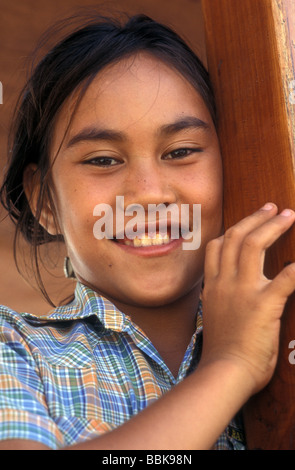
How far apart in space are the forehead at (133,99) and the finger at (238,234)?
1.10 ft

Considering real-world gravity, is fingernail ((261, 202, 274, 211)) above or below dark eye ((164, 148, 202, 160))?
below

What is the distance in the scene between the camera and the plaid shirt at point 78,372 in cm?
110

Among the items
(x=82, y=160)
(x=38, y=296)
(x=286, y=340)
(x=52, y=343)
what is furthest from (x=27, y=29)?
(x=286, y=340)

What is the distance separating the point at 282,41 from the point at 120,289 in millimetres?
607

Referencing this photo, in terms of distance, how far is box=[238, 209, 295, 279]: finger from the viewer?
1.14 meters

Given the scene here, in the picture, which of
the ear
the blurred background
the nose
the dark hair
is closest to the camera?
the nose

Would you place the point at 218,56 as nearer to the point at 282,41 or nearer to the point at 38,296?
the point at 282,41

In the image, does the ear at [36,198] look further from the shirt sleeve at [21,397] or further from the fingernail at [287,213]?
the fingernail at [287,213]

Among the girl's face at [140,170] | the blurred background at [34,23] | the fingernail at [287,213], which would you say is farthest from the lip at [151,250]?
the blurred background at [34,23]

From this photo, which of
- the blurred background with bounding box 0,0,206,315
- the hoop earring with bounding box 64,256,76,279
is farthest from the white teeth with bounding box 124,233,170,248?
the blurred background with bounding box 0,0,206,315

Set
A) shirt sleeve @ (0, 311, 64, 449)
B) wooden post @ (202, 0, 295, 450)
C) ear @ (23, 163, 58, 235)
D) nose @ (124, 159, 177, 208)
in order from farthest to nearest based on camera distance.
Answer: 1. ear @ (23, 163, 58, 235)
2. nose @ (124, 159, 177, 208)
3. wooden post @ (202, 0, 295, 450)
4. shirt sleeve @ (0, 311, 64, 449)

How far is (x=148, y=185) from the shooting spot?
138 cm

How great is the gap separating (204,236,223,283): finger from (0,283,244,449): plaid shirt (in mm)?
220

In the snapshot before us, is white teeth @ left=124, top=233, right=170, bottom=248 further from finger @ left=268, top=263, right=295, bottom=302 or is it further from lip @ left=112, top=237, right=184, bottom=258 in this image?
finger @ left=268, top=263, right=295, bottom=302
